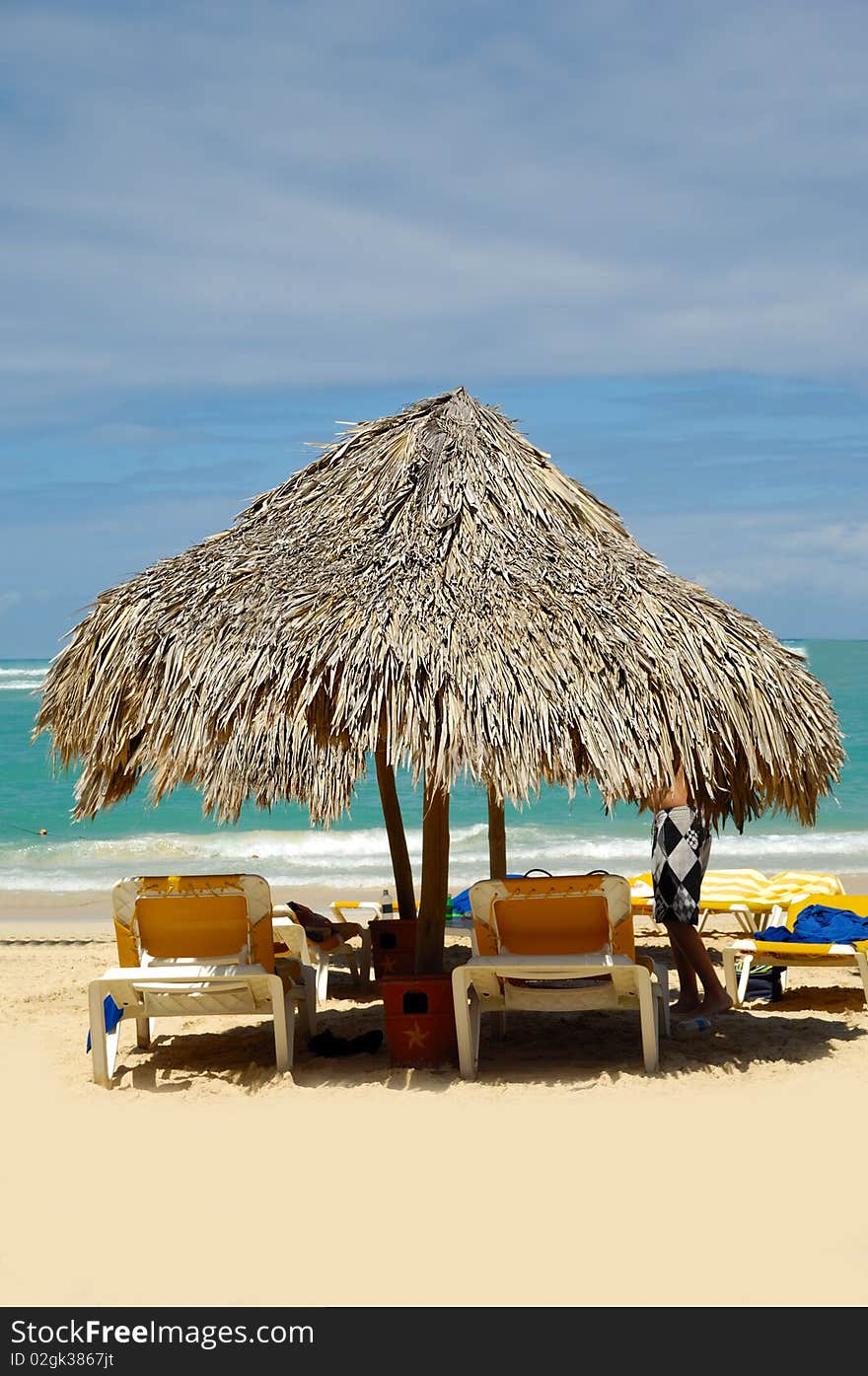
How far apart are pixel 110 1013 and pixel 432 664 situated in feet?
6.29

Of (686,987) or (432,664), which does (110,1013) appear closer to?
(432,664)

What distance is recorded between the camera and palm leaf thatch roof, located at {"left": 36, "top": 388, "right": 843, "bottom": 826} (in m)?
4.75

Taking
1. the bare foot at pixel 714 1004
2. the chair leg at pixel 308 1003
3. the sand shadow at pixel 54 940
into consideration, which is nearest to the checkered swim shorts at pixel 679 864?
the bare foot at pixel 714 1004

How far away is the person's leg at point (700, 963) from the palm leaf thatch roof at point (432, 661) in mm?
683

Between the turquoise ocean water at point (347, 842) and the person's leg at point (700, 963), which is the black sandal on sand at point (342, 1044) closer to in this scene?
the person's leg at point (700, 963)

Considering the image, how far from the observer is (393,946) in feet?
23.2

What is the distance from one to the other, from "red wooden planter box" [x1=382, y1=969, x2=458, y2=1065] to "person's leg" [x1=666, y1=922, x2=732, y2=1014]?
1.24 m

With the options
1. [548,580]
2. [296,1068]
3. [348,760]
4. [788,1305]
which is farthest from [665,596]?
[788,1305]

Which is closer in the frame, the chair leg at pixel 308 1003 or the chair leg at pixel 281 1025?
the chair leg at pixel 281 1025

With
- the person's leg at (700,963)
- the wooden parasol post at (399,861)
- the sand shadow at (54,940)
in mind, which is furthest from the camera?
the sand shadow at (54,940)

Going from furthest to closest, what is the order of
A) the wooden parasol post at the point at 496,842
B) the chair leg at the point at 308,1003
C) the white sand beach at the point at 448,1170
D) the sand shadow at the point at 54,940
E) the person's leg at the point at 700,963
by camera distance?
the sand shadow at the point at 54,940 < the wooden parasol post at the point at 496,842 < the person's leg at the point at 700,963 < the chair leg at the point at 308,1003 < the white sand beach at the point at 448,1170

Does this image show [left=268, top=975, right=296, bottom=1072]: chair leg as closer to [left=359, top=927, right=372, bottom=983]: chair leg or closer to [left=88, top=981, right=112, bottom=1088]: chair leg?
[left=88, top=981, right=112, bottom=1088]: chair leg

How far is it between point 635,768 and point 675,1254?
6.14ft

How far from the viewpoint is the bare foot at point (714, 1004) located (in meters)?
6.06
